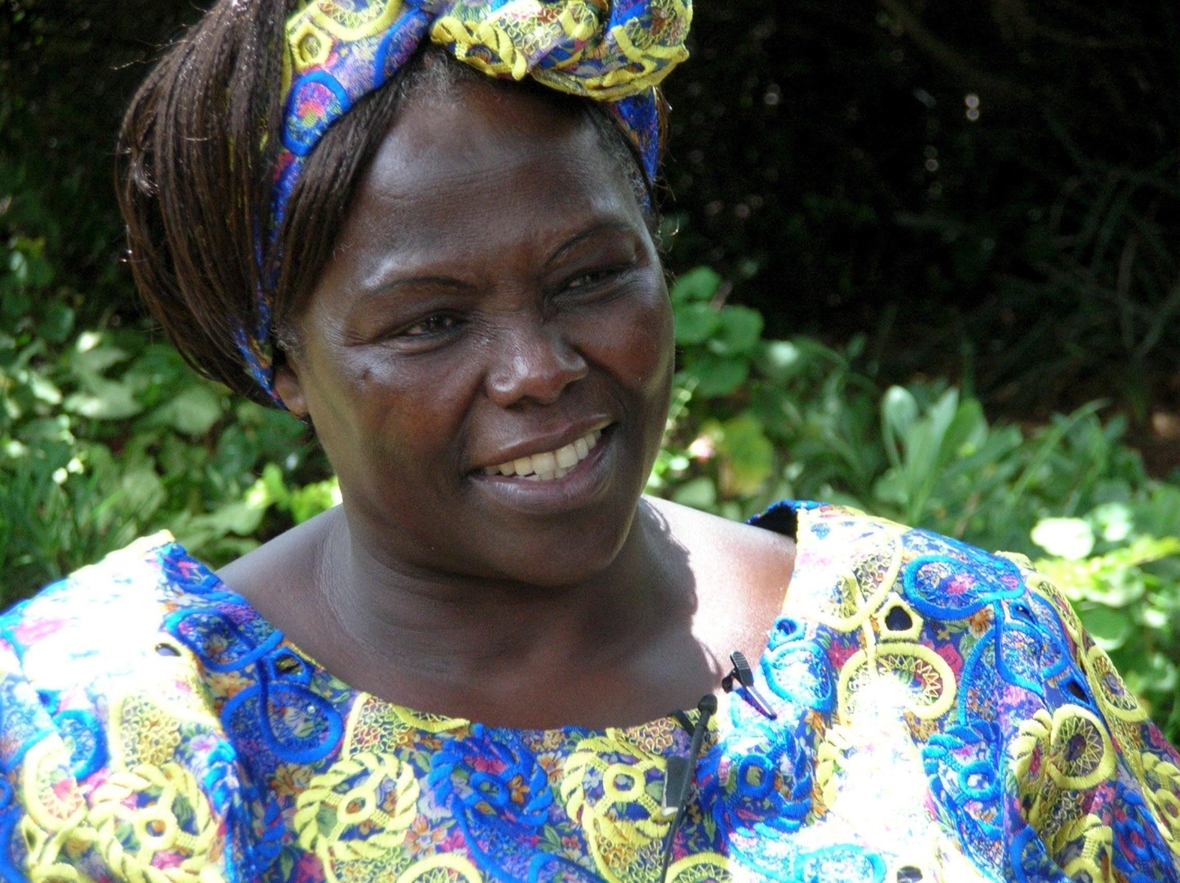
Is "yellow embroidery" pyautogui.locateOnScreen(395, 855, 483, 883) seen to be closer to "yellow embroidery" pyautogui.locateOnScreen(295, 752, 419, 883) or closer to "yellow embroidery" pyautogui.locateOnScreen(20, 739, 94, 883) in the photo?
"yellow embroidery" pyautogui.locateOnScreen(295, 752, 419, 883)

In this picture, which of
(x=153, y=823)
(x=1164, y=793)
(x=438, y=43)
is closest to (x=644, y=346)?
(x=438, y=43)

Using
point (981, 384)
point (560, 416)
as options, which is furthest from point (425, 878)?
point (981, 384)

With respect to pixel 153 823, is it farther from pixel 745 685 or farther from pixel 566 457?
pixel 745 685

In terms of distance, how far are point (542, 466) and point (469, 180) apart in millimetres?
338

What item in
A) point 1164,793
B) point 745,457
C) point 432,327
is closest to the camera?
point 432,327

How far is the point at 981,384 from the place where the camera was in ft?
18.0

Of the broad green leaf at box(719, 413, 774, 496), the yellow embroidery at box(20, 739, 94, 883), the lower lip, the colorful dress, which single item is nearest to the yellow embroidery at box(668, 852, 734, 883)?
the colorful dress

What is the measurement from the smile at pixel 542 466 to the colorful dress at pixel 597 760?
1.06 ft

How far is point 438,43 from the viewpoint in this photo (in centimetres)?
173

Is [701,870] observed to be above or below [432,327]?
below

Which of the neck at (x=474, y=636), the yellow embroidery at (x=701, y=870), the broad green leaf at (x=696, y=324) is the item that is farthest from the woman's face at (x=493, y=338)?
the broad green leaf at (x=696, y=324)

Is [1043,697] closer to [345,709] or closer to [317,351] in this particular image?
[345,709]

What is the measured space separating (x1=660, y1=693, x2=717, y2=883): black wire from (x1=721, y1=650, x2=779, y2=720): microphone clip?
0.10ft

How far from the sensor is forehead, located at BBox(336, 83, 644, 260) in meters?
1.69
